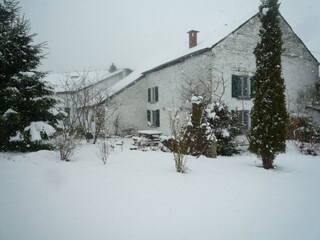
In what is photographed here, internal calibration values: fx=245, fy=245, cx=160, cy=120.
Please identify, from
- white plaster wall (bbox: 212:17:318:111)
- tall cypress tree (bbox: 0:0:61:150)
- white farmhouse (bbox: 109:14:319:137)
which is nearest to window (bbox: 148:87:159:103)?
white farmhouse (bbox: 109:14:319:137)

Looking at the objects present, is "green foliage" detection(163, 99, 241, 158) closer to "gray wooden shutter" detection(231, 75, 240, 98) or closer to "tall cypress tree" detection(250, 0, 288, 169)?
"tall cypress tree" detection(250, 0, 288, 169)

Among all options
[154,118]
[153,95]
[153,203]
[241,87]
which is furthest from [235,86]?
[153,203]

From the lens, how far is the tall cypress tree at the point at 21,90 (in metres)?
10.6

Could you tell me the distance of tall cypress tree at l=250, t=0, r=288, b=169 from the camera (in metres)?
9.04

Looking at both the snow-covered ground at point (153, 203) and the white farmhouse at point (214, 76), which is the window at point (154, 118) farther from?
the snow-covered ground at point (153, 203)

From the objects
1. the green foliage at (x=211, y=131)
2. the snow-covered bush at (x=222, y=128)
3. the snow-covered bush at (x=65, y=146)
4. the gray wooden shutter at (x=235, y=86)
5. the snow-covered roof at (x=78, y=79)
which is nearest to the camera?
the snow-covered bush at (x=65, y=146)

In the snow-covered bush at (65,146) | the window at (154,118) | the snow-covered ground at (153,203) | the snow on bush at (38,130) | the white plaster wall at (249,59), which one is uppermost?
the white plaster wall at (249,59)

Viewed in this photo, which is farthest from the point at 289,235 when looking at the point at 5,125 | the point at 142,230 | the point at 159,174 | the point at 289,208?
the point at 5,125

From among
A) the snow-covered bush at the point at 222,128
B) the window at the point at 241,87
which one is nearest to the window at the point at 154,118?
the window at the point at 241,87

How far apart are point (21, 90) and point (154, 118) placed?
14221 mm

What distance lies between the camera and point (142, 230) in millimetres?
4055

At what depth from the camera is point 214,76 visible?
1723cm

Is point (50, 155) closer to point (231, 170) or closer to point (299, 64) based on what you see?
point (231, 170)

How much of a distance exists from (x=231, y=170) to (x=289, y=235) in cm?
424
